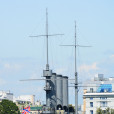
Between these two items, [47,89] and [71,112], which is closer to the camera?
[47,89]

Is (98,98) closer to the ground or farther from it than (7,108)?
farther from it

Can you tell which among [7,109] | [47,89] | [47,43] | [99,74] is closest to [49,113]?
[47,89]

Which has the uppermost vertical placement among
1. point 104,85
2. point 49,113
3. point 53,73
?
point 104,85

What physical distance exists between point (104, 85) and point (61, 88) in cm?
9614

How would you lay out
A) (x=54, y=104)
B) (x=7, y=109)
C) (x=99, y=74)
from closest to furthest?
(x=54, y=104) → (x=7, y=109) → (x=99, y=74)

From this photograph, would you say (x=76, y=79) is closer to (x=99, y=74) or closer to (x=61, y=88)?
(x=61, y=88)

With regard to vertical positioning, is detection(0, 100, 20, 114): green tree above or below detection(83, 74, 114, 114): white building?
below

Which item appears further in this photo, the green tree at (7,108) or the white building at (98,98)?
the white building at (98,98)

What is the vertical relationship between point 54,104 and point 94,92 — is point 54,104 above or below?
below

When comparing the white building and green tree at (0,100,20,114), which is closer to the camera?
green tree at (0,100,20,114)

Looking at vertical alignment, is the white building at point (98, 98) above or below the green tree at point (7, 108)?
above

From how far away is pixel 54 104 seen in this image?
248 ft

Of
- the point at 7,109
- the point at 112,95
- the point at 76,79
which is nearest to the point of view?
the point at 76,79

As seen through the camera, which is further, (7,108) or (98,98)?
(98,98)
